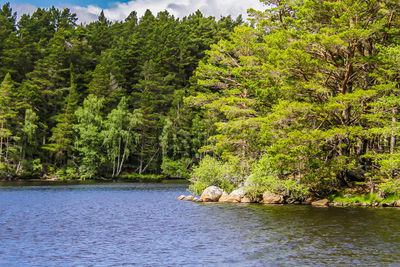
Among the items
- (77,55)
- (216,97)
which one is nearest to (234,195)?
(216,97)

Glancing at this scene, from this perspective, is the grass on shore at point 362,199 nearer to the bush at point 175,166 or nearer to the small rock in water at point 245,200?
the small rock in water at point 245,200

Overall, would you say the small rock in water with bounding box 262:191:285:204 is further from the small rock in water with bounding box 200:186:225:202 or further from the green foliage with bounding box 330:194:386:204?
the small rock in water with bounding box 200:186:225:202

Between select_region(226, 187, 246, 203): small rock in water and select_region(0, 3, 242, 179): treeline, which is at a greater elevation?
select_region(0, 3, 242, 179): treeline

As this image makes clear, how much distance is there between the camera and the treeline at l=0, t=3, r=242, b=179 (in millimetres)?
67000

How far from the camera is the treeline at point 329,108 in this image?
27.9 metres

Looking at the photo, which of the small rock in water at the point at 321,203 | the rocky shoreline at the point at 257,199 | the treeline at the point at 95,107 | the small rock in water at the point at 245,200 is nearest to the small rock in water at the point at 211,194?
the rocky shoreline at the point at 257,199

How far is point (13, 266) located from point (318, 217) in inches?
666

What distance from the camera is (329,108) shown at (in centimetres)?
2844

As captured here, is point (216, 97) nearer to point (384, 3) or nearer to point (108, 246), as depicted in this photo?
point (384, 3)

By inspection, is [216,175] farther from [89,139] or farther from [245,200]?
[89,139]

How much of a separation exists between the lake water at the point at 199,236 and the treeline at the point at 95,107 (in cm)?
4006

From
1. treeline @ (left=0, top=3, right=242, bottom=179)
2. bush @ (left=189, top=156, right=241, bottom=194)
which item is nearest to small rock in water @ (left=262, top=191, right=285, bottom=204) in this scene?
bush @ (left=189, top=156, right=241, bottom=194)

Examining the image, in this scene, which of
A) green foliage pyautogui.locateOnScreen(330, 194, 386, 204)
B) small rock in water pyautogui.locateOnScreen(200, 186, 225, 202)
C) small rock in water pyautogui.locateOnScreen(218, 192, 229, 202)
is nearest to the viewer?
green foliage pyautogui.locateOnScreen(330, 194, 386, 204)

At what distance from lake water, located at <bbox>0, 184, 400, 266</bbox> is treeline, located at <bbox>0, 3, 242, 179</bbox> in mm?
40060
